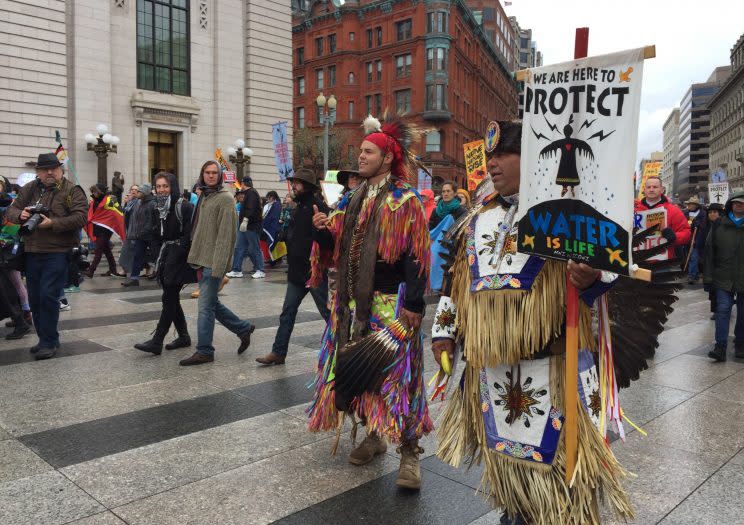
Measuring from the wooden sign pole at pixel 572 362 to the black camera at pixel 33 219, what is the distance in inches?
224

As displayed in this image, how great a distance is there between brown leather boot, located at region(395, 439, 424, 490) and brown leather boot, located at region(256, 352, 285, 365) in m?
2.87

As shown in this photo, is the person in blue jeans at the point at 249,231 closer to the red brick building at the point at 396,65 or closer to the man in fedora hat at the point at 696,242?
the man in fedora hat at the point at 696,242

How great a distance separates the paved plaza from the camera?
10.6ft

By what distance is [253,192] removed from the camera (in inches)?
563

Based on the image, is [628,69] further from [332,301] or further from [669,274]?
[332,301]

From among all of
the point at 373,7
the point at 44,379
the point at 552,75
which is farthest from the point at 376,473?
the point at 373,7

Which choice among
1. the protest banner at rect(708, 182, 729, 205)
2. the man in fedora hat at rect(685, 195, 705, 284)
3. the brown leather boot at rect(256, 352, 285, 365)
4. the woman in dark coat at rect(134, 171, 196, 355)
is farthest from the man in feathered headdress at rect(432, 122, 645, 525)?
the protest banner at rect(708, 182, 729, 205)

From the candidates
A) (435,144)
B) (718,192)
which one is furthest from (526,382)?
(435,144)

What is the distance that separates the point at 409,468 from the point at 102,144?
22.1m

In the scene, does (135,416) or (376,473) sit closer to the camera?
(376,473)

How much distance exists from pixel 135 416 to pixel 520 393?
128 inches

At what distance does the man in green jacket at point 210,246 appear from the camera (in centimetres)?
627

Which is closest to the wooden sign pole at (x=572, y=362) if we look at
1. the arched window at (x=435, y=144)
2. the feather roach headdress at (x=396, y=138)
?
the feather roach headdress at (x=396, y=138)

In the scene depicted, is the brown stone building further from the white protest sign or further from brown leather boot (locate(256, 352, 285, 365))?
the white protest sign
